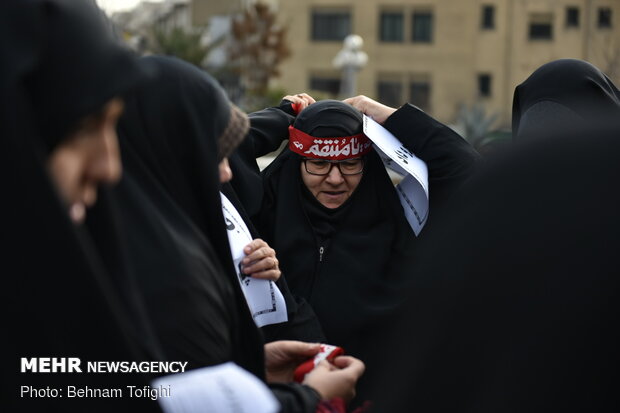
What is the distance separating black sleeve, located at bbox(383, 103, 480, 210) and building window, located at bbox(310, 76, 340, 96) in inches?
1401

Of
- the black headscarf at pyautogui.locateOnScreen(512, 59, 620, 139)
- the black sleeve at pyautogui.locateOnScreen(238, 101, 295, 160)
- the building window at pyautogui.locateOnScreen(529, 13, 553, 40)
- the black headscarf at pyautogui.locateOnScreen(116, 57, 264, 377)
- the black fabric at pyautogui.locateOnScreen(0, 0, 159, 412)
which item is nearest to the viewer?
the black fabric at pyautogui.locateOnScreen(0, 0, 159, 412)

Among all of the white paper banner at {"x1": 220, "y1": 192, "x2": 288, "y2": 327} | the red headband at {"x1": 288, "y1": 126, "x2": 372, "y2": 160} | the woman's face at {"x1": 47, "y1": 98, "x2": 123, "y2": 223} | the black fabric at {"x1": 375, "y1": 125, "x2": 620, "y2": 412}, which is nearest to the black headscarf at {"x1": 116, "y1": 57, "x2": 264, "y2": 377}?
the woman's face at {"x1": 47, "y1": 98, "x2": 123, "y2": 223}

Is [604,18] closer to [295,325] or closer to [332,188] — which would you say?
[332,188]

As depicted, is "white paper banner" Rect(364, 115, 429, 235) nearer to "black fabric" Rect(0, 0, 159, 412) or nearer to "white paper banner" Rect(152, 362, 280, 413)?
"white paper banner" Rect(152, 362, 280, 413)

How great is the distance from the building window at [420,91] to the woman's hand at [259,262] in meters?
37.1

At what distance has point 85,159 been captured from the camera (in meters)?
1.61

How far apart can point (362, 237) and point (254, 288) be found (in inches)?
31.9

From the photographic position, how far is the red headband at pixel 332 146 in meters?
→ 3.99

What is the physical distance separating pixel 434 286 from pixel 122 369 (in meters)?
0.64

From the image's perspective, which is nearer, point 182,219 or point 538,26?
point 182,219

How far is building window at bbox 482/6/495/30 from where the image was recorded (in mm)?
39031

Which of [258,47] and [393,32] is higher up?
[393,32]

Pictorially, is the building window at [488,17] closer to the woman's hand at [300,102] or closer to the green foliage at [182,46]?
the green foliage at [182,46]

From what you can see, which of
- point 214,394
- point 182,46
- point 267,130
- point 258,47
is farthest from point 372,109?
point 258,47
